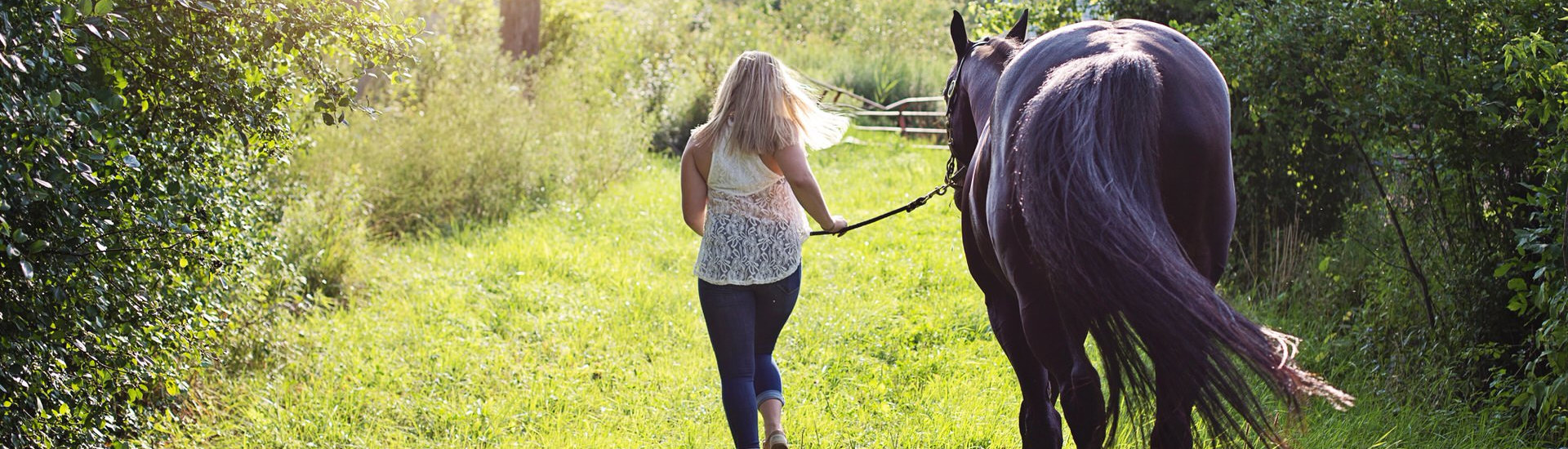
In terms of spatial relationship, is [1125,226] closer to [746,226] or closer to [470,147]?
[746,226]

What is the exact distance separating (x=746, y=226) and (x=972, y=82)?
95 centimetres

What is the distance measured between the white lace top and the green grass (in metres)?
0.91

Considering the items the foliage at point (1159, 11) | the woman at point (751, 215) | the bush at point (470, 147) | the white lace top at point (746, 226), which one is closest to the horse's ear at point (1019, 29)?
the woman at point (751, 215)

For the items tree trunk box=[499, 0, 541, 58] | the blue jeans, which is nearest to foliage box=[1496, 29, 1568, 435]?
the blue jeans

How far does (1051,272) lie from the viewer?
2.47m

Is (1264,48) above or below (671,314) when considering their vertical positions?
above

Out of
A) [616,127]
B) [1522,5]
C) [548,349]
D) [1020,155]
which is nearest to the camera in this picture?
[1020,155]

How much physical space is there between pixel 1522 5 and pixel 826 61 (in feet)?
51.4

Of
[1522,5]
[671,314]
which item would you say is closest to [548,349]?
[671,314]

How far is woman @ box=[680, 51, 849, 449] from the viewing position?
13.3ft

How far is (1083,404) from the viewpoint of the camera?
10.3 feet

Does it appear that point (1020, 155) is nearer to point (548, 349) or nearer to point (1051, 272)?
point (1051, 272)

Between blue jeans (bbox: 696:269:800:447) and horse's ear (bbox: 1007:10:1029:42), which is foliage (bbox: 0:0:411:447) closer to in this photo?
blue jeans (bbox: 696:269:800:447)

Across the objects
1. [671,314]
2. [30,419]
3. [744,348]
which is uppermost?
[30,419]
